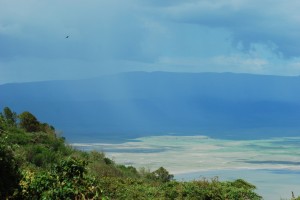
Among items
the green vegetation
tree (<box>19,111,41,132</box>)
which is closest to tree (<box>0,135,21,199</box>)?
the green vegetation

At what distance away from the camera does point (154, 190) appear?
28.9 metres

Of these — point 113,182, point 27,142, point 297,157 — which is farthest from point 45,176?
point 297,157

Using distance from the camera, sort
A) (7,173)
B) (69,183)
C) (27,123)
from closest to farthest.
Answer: (69,183)
(7,173)
(27,123)

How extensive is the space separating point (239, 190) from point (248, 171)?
141 meters

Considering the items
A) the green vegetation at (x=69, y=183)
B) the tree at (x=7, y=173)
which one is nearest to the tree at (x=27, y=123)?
the green vegetation at (x=69, y=183)

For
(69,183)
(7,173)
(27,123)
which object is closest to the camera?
(69,183)

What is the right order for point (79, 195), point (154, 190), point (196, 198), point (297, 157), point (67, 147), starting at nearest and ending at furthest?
point (79, 195) → point (196, 198) → point (154, 190) → point (67, 147) → point (297, 157)

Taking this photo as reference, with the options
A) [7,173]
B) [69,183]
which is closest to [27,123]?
[7,173]

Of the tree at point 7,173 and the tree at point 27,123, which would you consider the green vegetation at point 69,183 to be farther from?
the tree at point 27,123

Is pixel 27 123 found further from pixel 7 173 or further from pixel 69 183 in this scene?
pixel 69 183

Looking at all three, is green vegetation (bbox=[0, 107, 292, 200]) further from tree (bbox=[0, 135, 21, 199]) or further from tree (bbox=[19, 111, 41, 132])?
tree (bbox=[19, 111, 41, 132])

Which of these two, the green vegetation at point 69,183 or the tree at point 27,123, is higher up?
the tree at point 27,123

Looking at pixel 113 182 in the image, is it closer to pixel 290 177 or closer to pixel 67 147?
pixel 67 147

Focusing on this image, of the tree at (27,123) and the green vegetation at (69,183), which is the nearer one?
the green vegetation at (69,183)
